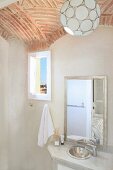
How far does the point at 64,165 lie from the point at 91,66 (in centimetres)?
115

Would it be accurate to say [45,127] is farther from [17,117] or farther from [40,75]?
[40,75]

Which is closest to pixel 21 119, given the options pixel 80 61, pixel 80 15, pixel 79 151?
pixel 79 151

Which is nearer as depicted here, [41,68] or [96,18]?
[96,18]

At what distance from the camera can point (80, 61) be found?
2.44m

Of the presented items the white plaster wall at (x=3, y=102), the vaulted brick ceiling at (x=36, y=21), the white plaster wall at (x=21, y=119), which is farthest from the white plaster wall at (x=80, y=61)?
the white plaster wall at (x=3, y=102)

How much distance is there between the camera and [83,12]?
1462 millimetres

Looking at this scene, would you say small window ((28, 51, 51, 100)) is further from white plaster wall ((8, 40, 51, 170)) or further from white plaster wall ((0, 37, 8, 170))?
white plaster wall ((0, 37, 8, 170))

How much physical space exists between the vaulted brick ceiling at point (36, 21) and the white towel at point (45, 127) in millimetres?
910

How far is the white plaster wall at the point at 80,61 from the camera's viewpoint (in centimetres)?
221

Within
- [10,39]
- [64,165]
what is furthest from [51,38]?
[64,165]

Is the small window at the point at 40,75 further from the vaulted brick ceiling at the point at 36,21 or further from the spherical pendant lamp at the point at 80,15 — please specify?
the spherical pendant lamp at the point at 80,15

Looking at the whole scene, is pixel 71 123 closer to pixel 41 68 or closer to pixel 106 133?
pixel 106 133

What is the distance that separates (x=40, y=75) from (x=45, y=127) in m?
0.77

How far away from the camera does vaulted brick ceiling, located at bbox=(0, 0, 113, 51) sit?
2098mm
